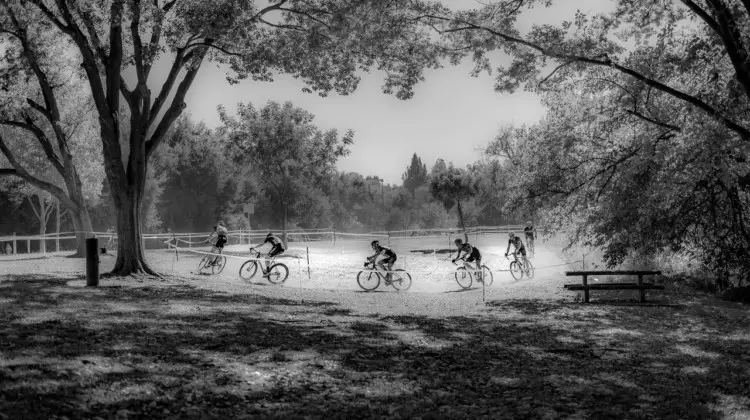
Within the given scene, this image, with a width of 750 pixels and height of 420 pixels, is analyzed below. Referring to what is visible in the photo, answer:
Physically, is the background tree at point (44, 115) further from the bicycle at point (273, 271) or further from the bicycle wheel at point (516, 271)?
the bicycle wheel at point (516, 271)

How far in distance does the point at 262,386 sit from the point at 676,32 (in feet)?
46.7

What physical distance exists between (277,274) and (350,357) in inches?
545

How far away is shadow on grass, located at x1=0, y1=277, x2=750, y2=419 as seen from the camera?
262 inches

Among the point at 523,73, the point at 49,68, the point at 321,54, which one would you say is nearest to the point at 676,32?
the point at 523,73

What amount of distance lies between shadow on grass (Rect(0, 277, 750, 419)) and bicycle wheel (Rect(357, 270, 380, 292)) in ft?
23.3

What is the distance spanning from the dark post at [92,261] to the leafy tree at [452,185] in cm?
5409

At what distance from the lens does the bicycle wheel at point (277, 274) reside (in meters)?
22.6

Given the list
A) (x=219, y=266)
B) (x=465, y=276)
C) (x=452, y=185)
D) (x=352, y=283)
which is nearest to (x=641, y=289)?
(x=465, y=276)

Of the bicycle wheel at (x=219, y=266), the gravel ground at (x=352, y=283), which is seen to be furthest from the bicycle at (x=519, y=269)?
the bicycle wheel at (x=219, y=266)

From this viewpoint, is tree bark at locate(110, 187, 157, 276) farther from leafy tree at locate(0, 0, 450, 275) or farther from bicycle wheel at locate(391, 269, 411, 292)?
bicycle wheel at locate(391, 269, 411, 292)

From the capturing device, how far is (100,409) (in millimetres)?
5988

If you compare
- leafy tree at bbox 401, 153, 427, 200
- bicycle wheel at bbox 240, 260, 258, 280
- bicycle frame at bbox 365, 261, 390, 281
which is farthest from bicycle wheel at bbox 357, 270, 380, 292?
leafy tree at bbox 401, 153, 427, 200

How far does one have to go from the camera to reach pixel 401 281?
21.8 metres

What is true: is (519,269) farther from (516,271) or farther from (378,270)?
(378,270)
